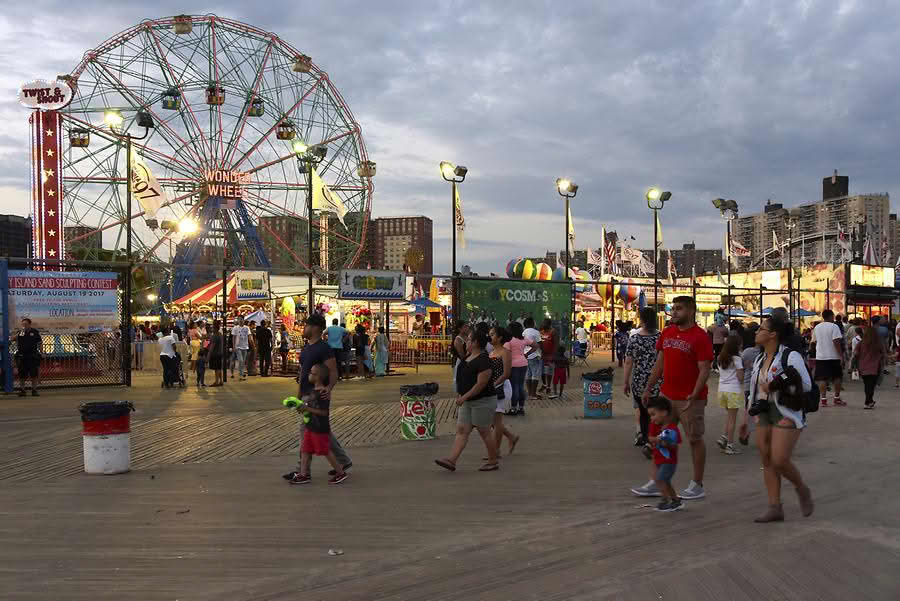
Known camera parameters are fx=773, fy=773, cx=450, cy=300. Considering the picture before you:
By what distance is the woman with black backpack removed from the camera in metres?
5.64

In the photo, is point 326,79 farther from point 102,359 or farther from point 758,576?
point 758,576

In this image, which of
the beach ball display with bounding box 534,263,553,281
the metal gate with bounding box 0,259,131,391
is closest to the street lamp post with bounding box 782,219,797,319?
the beach ball display with bounding box 534,263,553,281

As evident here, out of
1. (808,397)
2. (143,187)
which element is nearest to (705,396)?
Answer: (808,397)

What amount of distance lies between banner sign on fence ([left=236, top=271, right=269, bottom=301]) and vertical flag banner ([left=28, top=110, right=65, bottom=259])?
11.4 meters

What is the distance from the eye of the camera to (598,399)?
1189cm

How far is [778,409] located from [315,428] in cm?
404

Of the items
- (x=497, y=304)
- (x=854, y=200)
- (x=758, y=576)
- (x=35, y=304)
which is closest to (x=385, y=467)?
(x=758, y=576)

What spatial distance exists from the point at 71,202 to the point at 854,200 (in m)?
121

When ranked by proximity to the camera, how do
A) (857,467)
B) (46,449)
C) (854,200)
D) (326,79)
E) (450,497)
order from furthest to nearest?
(854,200), (326,79), (46,449), (857,467), (450,497)

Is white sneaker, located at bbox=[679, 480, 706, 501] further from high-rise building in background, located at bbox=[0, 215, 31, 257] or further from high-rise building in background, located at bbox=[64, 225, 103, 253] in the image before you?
high-rise building in background, located at bbox=[0, 215, 31, 257]

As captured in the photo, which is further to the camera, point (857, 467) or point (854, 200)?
point (854, 200)

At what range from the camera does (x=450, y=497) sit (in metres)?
6.68

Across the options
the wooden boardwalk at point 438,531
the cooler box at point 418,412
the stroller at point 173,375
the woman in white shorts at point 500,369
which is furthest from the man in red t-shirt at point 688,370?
the stroller at point 173,375

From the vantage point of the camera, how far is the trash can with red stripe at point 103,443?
7762mm
